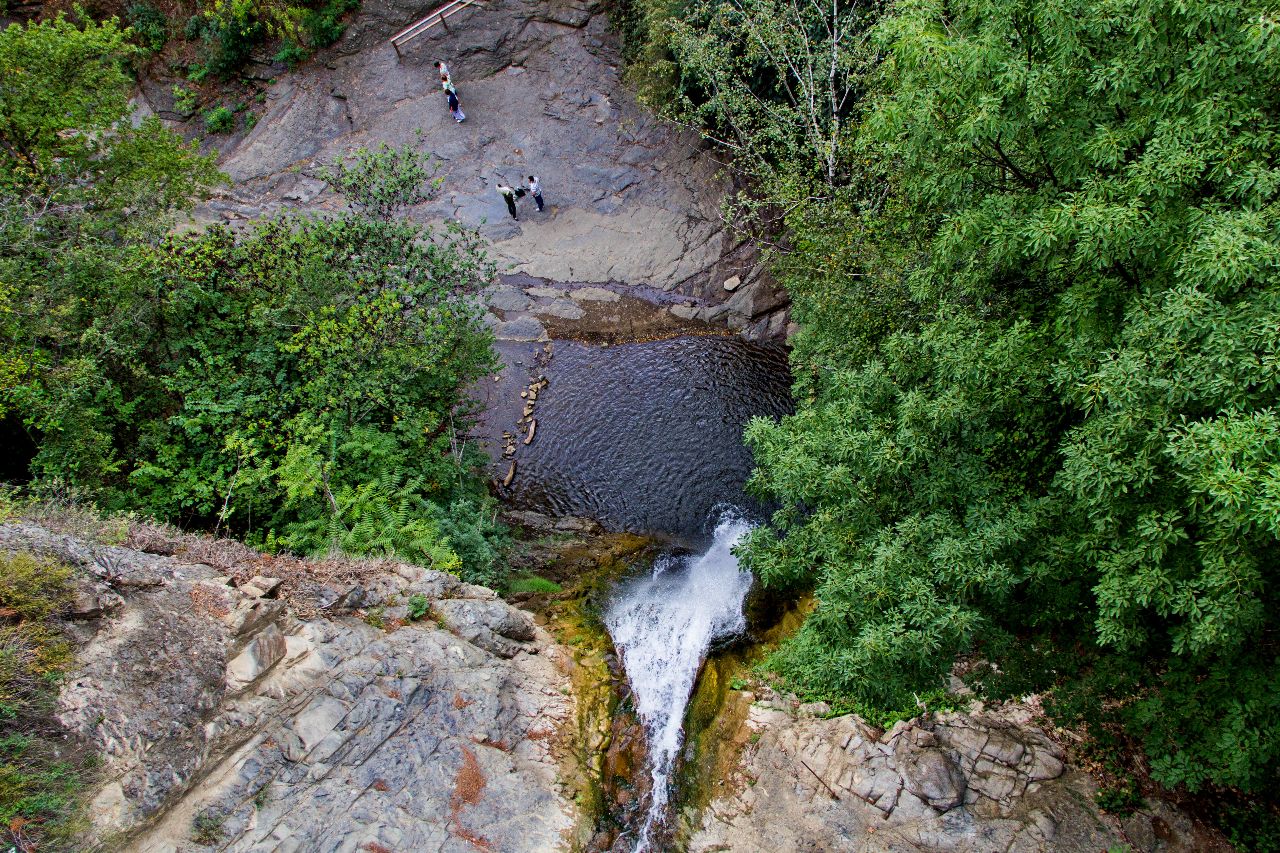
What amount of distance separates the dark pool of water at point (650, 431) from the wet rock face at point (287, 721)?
6.72m

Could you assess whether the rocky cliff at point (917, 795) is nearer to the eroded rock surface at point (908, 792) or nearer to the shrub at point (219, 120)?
the eroded rock surface at point (908, 792)

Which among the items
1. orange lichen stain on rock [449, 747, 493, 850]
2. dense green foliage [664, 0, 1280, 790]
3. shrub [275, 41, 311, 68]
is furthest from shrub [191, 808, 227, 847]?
shrub [275, 41, 311, 68]

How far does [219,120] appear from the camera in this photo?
28.6m

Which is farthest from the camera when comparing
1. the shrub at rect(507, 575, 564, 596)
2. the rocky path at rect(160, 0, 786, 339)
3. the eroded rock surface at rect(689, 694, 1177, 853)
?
the rocky path at rect(160, 0, 786, 339)

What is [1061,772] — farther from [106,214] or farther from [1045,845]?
[106,214]

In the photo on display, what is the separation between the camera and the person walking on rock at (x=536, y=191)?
2595cm

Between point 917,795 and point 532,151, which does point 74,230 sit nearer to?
point 532,151

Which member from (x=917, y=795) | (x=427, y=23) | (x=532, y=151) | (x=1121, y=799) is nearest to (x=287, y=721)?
(x=917, y=795)

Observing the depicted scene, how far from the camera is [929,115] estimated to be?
9086mm

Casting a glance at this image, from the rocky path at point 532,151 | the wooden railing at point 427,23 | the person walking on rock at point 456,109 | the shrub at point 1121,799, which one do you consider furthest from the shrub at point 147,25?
the shrub at point 1121,799

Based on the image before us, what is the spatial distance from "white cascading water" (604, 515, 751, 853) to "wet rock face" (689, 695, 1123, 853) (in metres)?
1.68

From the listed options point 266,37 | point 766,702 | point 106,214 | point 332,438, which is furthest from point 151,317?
point 266,37

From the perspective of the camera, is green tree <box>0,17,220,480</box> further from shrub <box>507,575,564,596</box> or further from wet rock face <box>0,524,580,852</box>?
shrub <box>507,575,564,596</box>

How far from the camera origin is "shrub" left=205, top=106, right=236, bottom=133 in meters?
28.6
